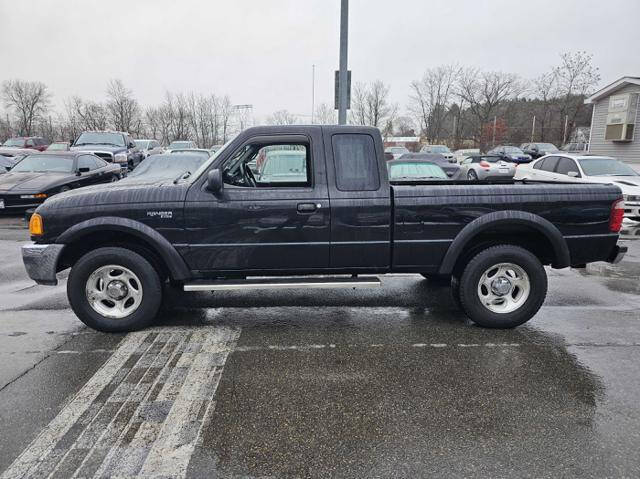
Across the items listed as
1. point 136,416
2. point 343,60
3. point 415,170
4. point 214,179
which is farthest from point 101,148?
point 136,416

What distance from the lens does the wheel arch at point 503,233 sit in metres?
4.62

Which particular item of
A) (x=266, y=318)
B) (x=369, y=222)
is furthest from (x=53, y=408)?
(x=369, y=222)

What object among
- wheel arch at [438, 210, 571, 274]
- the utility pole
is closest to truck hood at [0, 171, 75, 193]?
the utility pole

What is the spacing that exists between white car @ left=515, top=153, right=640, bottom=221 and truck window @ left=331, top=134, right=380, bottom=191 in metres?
8.09

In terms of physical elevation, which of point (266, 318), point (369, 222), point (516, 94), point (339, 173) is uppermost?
point (516, 94)

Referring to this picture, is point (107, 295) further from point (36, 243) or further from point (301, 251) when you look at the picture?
point (301, 251)

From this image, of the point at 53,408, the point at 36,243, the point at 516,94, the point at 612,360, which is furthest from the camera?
the point at 516,94

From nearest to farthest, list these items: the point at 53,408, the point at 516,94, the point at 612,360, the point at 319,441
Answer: the point at 319,441, the point at 53,408, the point at 612,360, the point at 516,94

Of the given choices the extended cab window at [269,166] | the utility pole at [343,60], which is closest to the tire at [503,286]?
the extended cab window at [269,166]

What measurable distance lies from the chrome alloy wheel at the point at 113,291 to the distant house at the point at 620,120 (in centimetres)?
2709

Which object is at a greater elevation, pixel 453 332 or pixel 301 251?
pixel 301 251

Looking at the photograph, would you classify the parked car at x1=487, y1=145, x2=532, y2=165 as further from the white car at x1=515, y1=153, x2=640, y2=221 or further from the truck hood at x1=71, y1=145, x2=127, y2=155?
the truck hood at x1=71, y1=145, x2=127, y2=155

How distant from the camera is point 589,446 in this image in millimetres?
2850

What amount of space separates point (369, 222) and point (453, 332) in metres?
1.40
